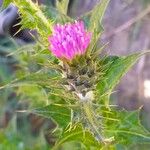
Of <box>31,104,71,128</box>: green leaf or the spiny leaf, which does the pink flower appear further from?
<box>31,104,71,128</box>: green leaf

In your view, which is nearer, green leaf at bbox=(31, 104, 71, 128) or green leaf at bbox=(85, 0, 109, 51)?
green leaf at bbox=(85, 0, 109, 51)

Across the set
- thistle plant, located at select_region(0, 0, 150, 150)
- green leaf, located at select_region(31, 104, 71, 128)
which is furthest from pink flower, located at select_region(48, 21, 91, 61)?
green leaf, located at select_region(31, 104, 71, 128)

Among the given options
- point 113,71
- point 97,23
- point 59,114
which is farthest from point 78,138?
point 97,23

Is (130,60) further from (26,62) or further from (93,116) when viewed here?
(26,62)

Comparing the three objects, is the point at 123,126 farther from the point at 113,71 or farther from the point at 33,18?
the point at 33,18

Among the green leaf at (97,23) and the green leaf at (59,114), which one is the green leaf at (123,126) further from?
the green leaf at (97,23)

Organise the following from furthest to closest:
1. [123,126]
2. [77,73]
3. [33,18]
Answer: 1. [123,126]
2. [33,18]
3. [77,73]
